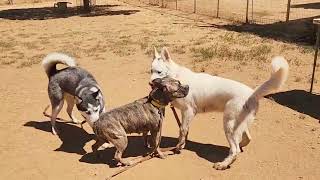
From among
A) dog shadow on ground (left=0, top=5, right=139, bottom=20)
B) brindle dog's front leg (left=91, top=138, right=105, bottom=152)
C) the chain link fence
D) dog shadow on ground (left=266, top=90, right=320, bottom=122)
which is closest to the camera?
brindle dog's front leg (left=91, top=138, right=105, bottom=152)

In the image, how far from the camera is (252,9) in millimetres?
24422

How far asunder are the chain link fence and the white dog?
48.4 feet

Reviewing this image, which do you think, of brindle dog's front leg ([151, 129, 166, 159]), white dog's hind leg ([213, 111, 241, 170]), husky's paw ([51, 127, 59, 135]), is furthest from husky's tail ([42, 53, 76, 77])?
white dog's hind leg ([213, 111, 241, 170])

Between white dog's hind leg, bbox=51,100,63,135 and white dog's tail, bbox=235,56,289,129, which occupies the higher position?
white dog's tail, bbox=235,56,289,129

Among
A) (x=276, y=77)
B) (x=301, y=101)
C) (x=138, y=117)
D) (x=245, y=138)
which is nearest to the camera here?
(x=276, y=77)

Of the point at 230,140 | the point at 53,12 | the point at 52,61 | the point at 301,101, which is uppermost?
the point at 53,12

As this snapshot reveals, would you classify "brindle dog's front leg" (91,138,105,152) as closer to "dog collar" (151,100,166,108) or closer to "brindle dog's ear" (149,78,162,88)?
"dog collar" (151,100,166,108)

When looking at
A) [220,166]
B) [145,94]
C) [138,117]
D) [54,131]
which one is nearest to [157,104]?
[138,117]

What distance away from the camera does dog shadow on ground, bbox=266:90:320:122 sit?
9.73 metres

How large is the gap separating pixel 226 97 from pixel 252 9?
18414 millimetres

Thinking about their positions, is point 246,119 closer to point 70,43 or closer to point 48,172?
point 48,172

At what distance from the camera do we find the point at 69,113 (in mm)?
9258

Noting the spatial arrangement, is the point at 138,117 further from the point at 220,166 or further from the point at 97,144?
the point at 220,166

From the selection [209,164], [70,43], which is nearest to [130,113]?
[209,164]
